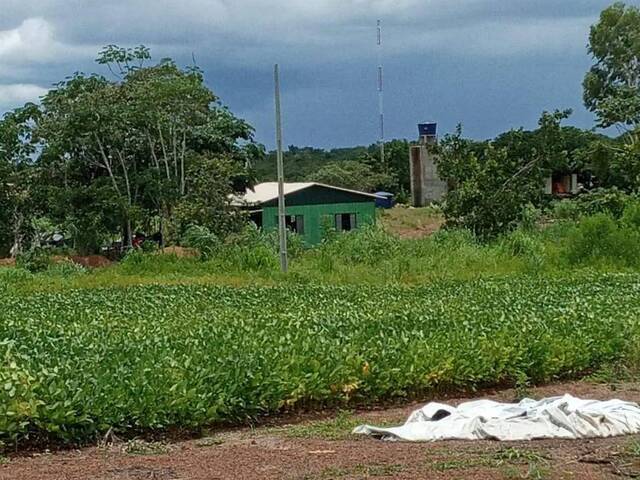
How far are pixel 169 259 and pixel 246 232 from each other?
122 inches

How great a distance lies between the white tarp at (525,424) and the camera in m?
6.48

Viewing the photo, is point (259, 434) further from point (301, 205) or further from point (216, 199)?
point (301, 205)

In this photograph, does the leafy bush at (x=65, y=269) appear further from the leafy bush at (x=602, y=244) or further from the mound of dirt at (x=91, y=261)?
the leafy bush at (x=602, y=244)

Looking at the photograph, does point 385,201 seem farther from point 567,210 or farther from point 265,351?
point 265,351

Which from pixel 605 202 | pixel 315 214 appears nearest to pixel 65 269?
pixel 315 214

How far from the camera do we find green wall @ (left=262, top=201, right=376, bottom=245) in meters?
31.5

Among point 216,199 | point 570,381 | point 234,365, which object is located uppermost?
point 216,199

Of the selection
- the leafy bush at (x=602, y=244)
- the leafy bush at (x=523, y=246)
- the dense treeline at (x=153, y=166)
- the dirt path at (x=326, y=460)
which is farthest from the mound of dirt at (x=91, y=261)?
the dirt path at (x=326, y=460)

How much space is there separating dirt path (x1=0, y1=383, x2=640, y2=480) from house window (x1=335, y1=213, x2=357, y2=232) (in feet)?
82.9

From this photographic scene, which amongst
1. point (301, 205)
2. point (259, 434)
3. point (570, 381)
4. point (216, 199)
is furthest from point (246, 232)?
point (259, 434)

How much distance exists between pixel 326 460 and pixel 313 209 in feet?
86.3

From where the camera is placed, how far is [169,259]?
22406mm

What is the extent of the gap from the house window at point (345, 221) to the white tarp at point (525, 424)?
83.4ft

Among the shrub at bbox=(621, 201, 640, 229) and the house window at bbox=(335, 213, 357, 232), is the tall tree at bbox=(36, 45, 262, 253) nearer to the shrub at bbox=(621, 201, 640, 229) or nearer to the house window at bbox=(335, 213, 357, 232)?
the house window at bbox=(335, 213, 357, 232)
